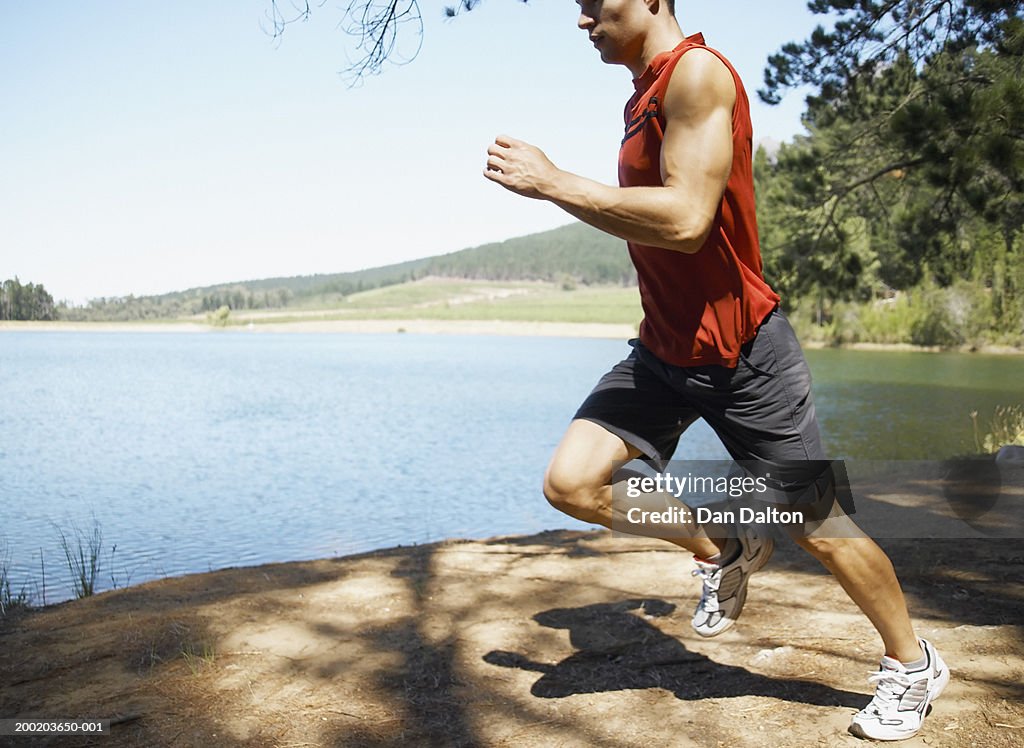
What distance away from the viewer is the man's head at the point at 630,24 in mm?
2367

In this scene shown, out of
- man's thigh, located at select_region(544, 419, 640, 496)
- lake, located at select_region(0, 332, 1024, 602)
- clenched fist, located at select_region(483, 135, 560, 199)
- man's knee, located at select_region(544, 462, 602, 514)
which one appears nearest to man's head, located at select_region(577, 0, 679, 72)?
clenched fist, located at select_region(483, 135, 560, 199)

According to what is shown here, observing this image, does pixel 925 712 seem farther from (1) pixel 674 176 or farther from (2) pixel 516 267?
(2) pixel 516 267

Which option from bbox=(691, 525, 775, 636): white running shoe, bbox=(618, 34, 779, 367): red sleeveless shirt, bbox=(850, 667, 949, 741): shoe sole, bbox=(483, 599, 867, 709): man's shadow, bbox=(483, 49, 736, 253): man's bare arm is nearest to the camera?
bbox=(483, 49, 736, 253): man's bare arm

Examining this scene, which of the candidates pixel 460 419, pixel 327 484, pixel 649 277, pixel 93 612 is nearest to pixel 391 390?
pixel 460 419

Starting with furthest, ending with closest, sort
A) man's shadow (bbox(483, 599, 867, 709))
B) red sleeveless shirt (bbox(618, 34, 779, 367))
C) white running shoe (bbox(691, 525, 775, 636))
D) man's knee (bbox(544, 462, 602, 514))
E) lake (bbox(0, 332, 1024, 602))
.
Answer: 1. lake (bbox(0, 332, 1024, 602))
2. white running shoe (bbox(691, 525, 775, 636))
3. man's shadow (bbox(483, 599, 867, 709))
4. man's knee (bbox(544, 462, 602, 514))
5. red sleeveless shirt (bbox(618, 34, 779, 367))

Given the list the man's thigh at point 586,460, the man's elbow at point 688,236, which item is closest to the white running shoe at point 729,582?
the man's thigh at point 586,460

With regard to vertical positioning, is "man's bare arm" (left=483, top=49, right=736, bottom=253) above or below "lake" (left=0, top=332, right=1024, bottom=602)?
above

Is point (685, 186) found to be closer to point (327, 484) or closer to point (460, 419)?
point (327, 484)

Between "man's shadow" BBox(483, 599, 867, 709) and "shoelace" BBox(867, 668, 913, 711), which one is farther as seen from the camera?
"man's shadow" BBox(483, 599, 867, 709)

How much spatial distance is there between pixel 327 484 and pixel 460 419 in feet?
23.2

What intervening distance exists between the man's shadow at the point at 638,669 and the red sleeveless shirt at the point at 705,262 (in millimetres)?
1092

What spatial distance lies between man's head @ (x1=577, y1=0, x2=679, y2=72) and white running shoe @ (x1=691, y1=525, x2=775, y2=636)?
150 centimetres

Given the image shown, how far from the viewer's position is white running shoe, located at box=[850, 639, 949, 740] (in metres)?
2.40

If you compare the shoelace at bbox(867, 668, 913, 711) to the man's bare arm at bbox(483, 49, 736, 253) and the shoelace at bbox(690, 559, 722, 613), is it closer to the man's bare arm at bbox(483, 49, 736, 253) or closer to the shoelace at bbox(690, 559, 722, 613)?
the shoelace at bbox(690, 559, 722, 613)
